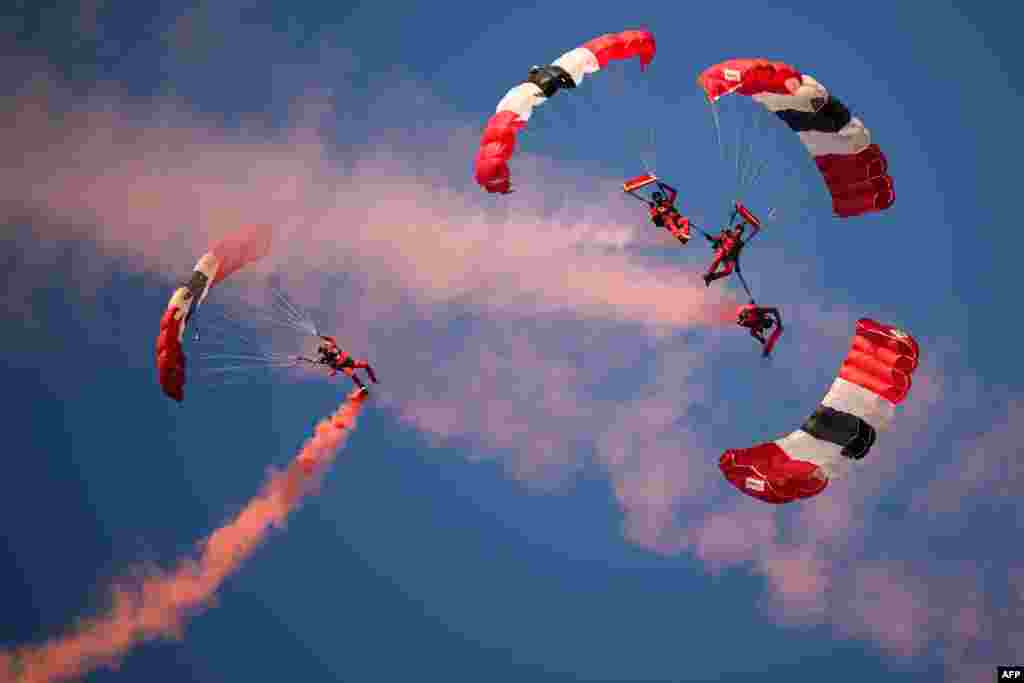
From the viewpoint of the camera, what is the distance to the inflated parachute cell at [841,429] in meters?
20.1

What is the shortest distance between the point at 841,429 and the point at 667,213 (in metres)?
5.01

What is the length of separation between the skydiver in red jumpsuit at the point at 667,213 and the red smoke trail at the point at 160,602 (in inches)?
461

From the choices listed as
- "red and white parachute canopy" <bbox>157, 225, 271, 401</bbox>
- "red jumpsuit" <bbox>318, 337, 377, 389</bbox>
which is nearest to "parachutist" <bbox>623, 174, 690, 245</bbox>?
"red jumpsuit" <bbox>318, 337, 377, 389</bbox>

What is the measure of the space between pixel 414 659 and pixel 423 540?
498 cm

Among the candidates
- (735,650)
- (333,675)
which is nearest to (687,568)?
(735,650)

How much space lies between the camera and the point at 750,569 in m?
39.7

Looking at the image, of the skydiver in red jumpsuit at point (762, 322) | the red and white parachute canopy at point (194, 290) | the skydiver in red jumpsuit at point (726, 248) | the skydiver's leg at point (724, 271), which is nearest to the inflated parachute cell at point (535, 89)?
the skydiver in red jumpsuit at point (726, 248)

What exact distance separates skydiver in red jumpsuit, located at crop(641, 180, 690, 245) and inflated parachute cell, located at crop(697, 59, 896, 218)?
2.29 metres

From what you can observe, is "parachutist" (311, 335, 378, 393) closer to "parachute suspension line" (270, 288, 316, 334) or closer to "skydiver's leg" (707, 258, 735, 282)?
"parachute suspension line" (270, 288, 316, 334)

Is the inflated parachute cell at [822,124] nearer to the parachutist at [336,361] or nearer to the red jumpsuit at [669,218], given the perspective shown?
the red jumpsuit at [669,218]

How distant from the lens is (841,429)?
805 inches

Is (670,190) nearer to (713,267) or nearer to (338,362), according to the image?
A: (713,267)

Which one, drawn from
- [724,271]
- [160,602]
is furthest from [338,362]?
[160,602]

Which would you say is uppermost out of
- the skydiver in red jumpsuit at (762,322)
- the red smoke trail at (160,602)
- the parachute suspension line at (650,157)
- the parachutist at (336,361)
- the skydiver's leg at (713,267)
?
the parachute suspension line at (650,157)
